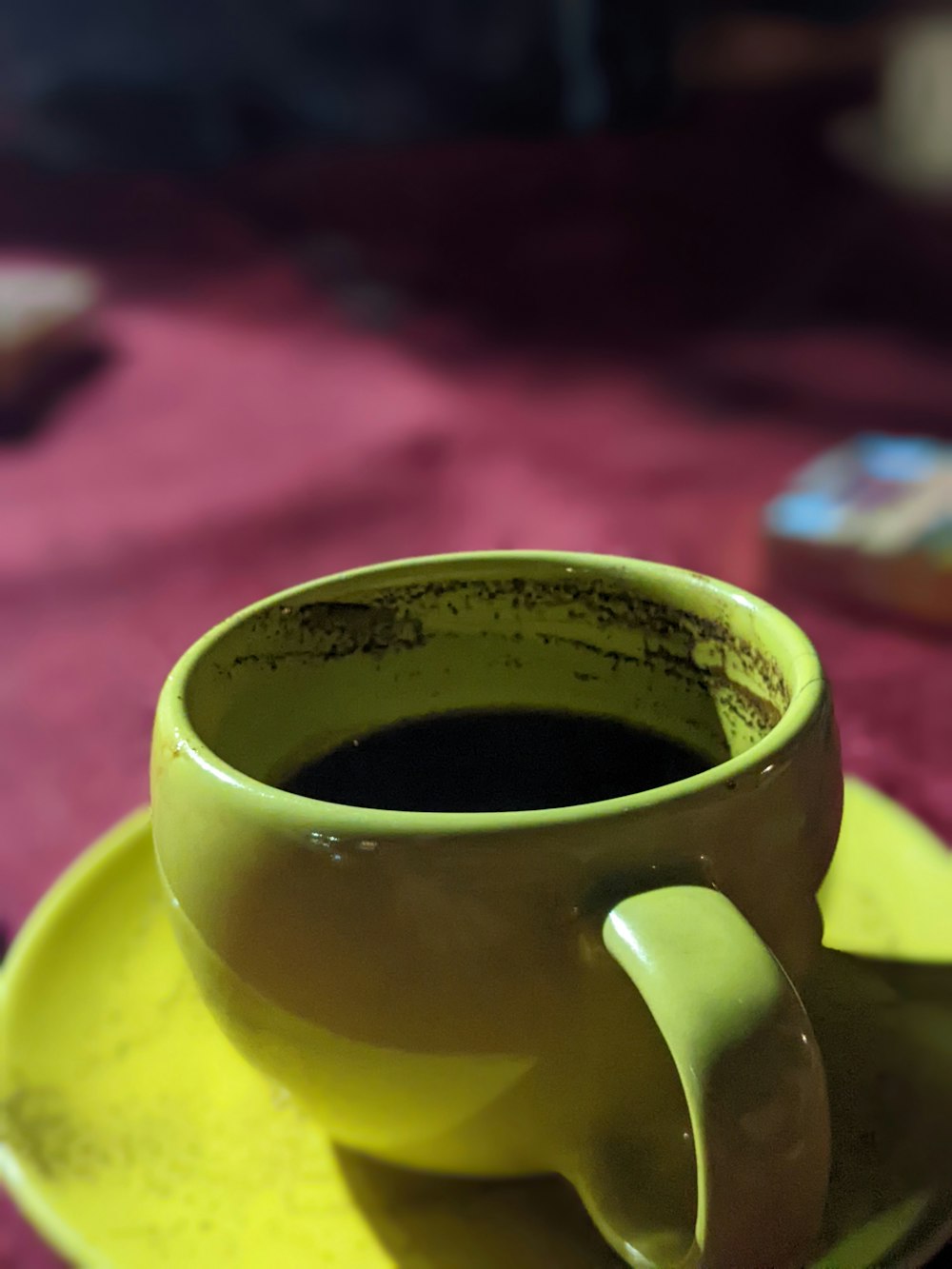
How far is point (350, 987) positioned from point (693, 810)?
8 centimetres

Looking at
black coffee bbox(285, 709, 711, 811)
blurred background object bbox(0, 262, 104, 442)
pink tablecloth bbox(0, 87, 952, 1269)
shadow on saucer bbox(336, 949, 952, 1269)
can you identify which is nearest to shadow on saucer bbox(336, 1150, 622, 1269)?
shadow on saucer bbox(336, 949, 952, 1269)

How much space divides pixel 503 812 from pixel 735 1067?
0.09 metres

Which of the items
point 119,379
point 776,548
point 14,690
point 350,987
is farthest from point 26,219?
point 350,987

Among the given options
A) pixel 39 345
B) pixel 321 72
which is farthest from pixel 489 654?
pixel 321 72

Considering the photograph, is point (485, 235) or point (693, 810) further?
point (485, 235)

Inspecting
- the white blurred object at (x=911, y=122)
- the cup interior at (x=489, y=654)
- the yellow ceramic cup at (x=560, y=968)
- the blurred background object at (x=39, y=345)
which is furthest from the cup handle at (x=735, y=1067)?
the white blurred object at (x=911, y=122)

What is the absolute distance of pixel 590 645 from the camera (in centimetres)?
41

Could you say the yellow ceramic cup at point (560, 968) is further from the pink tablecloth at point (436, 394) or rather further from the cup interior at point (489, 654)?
the pink tablecloth at point (436, 394)

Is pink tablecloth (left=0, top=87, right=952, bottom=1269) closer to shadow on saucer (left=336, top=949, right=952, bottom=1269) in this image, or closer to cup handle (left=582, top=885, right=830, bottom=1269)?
shadow on saucer (left=336, top=949, right=952, bottom=1269)

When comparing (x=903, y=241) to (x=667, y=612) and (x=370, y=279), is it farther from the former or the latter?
(x=667, y=612)

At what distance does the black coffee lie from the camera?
40cm

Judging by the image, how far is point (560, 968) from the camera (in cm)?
26

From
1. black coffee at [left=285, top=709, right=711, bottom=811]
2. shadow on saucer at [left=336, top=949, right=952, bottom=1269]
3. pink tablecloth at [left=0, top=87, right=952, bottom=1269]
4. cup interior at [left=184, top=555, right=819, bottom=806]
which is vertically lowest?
pink tablecloth at [left=0, top=87, right=952, bottom=1269]

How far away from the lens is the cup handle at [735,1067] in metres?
0.23
